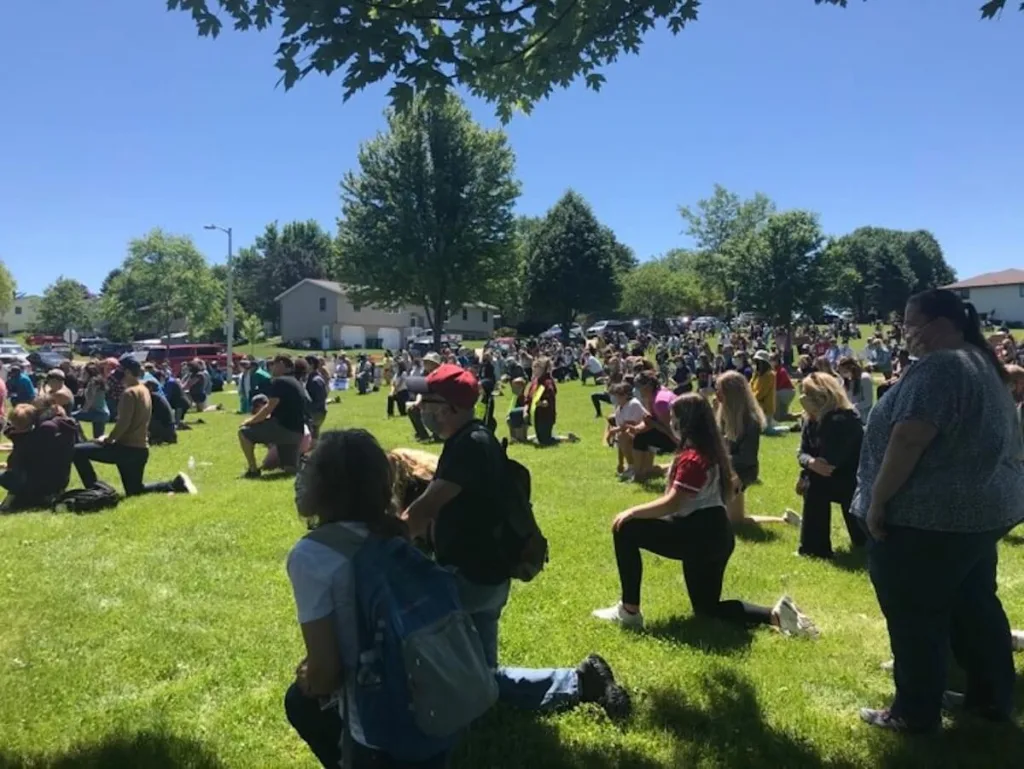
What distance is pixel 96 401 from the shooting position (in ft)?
50.7

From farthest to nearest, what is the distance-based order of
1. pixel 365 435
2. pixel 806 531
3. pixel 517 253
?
pixel 517 253, pixel 806 531, pixel 365 435

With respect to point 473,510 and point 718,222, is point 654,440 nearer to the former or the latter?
point 473,510

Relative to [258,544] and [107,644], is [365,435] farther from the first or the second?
[258,544]

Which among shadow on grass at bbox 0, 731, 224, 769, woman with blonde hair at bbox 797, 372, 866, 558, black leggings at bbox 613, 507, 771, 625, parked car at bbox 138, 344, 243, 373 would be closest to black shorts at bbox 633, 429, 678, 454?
woman with blonde hair at bbox 797, 372, 866, 558

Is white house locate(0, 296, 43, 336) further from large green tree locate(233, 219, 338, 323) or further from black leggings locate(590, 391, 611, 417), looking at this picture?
black leggings locate(590, 391, 611, 417)

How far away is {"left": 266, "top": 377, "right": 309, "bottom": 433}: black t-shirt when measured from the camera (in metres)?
11.0

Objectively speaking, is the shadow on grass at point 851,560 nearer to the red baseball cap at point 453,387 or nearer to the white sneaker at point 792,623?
the white sneaker at point 792,623

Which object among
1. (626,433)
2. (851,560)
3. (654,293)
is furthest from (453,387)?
(654,293)

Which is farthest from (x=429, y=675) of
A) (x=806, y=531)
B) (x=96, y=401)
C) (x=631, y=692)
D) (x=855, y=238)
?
(x=855, y=238)

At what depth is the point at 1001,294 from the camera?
83.8m

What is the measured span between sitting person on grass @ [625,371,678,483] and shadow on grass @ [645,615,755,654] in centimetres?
278

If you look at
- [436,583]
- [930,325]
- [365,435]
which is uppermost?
[930,325]

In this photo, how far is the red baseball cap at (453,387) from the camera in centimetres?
353

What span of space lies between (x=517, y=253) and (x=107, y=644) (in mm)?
43671
